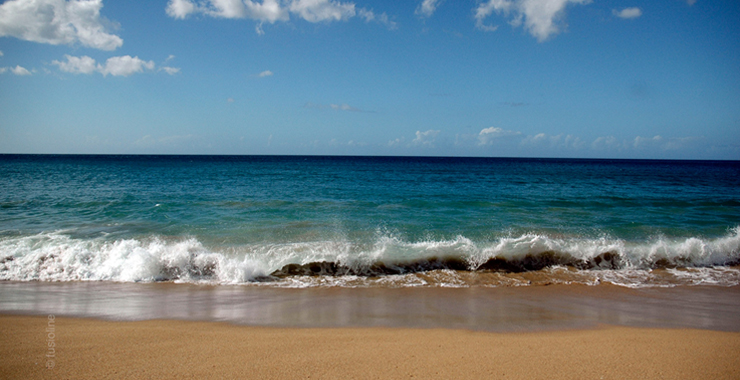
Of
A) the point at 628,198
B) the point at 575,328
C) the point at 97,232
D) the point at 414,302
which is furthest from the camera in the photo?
the point at 628,198

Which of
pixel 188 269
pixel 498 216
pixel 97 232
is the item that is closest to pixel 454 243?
pixel 498 216

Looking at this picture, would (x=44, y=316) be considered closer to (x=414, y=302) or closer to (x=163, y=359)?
(x=163, y=359)

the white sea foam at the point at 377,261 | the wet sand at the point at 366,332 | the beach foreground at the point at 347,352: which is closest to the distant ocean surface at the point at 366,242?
the white sea foam at the point at 377,261

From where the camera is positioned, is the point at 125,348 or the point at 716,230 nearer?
the point at 125,348

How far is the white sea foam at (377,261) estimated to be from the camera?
7180 mm

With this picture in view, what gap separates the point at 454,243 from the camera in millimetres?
8969

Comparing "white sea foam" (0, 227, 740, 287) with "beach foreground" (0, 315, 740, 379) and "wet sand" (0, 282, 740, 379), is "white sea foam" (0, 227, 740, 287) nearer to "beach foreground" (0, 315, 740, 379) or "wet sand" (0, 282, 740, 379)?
"wet sand" (0, 282, 740, 379)

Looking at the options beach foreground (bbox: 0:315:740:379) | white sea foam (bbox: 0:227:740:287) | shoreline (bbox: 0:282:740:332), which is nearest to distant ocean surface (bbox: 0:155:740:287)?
white sea foam (bbox: 0:227:740:287)

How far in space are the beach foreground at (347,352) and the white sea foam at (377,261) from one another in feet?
7.73

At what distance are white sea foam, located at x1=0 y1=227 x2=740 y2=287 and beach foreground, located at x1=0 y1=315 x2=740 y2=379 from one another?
236 centimetres

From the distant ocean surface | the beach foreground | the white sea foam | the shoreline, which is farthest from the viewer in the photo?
the distant ocean surface

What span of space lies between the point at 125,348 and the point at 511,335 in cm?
489

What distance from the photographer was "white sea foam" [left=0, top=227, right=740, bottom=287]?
23.6ft

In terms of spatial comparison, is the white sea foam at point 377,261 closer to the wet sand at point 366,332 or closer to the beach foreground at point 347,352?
the wet sand at point 366,332
